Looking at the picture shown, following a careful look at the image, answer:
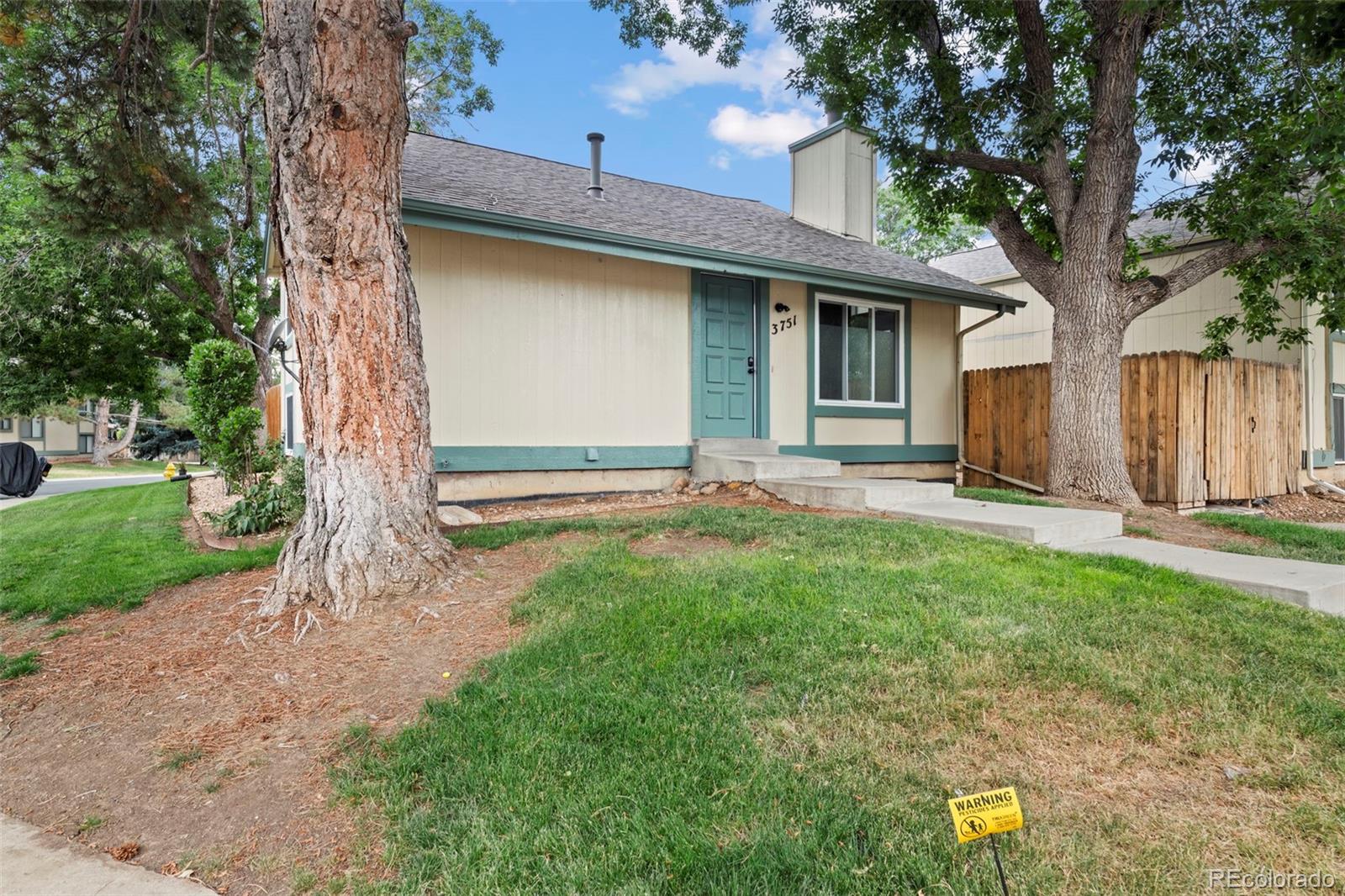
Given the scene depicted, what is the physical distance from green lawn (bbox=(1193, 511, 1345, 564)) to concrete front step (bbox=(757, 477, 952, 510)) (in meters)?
2.44

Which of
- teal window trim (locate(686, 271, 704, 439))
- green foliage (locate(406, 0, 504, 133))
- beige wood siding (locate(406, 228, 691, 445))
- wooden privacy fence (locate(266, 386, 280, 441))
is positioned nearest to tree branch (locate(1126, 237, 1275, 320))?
teal window trim (locate(686, 271, 704, 439))

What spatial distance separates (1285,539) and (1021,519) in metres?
2.69

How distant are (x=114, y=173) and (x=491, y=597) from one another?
556 cm

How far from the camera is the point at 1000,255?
51.1 ft

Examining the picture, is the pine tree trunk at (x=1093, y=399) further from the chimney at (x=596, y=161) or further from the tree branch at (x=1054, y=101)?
the chimney at (x=596, y=161)

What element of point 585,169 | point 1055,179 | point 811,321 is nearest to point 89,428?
point 585,169

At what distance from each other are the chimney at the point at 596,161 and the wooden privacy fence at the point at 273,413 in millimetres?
7568

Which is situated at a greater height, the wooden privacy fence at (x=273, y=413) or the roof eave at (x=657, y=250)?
the roof eave at (x=657, y=250)

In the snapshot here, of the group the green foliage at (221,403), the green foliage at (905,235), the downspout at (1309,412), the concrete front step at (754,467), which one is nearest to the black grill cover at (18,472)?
the green foliage at (221,403)

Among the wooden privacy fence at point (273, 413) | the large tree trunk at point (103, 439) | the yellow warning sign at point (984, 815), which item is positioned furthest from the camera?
the large tree trunk at point (103, 439)

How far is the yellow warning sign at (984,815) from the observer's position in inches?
54.0

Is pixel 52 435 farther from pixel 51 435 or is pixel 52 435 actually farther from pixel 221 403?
pixel 221 403

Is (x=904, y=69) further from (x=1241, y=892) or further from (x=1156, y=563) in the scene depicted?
(x=1241, y=892)

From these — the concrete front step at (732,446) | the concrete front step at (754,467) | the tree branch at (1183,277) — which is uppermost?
the tree branch at (1183,277)
